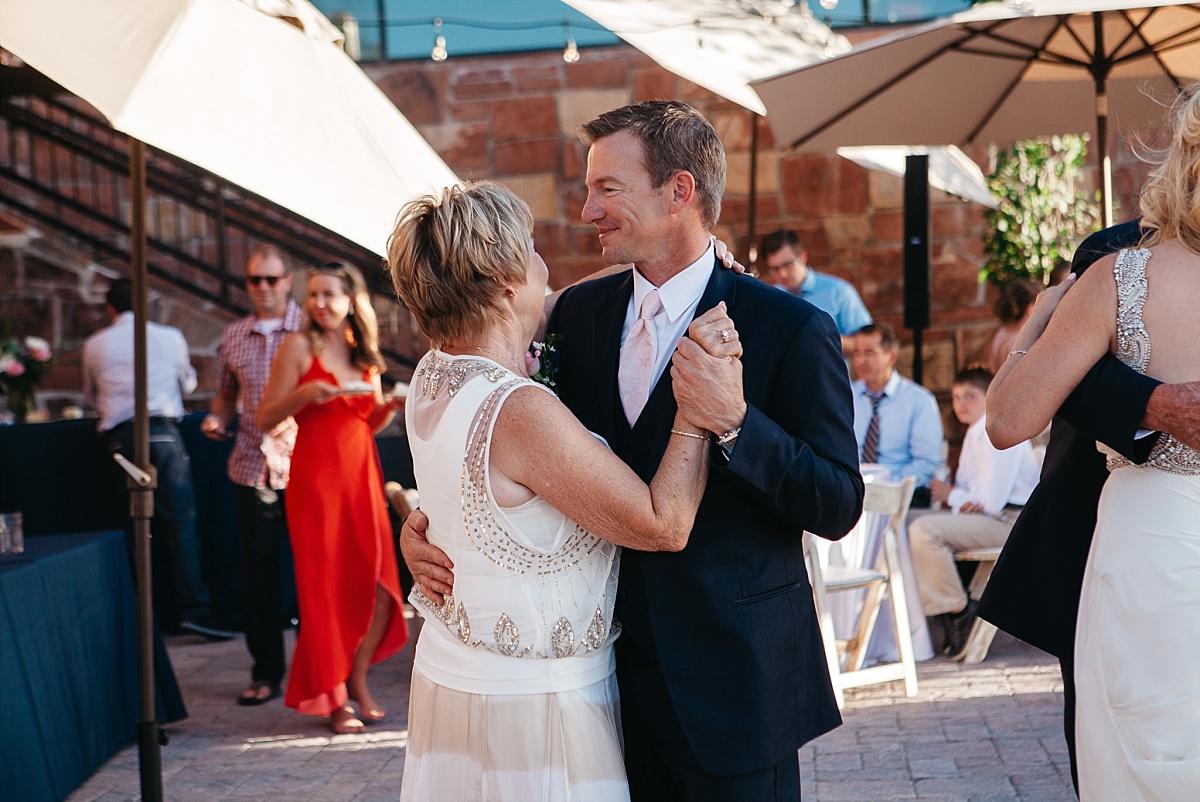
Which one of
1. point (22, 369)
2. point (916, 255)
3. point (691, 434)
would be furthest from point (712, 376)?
point (22, 369)

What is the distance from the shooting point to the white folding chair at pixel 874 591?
17.0ft

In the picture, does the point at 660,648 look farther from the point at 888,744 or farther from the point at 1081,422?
the point at 888,744

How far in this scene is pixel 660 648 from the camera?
7.17 feet

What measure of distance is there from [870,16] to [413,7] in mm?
3672

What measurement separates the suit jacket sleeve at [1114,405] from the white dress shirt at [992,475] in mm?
3731

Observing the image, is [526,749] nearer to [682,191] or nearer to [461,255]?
[461,255]

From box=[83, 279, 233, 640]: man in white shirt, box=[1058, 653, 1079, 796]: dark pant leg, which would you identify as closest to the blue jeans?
box=[83, 279, 233, 640]: man in white shirt

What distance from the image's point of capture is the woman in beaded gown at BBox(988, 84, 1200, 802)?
2232mm

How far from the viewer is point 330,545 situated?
198 inches

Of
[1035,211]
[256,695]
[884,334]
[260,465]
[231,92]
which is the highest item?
[1035,211]

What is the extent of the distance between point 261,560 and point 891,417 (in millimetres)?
3303

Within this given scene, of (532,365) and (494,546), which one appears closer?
(494,546)

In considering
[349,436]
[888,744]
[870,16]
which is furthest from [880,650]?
[870,16]

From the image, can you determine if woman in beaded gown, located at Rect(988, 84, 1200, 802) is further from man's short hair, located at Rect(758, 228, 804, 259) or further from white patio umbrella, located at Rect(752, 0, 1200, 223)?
man's short hair, located at Rect(758, 228, 804, 259)
